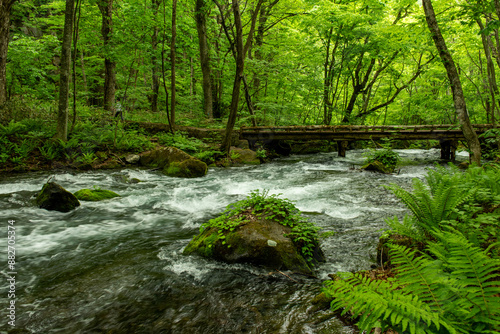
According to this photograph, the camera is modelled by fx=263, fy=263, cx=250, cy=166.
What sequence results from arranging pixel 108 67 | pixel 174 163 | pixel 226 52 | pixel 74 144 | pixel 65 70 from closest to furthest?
pixel 65 70
pixel 74 144
pixel 174 163
pixel 108 67
pixel 226 52

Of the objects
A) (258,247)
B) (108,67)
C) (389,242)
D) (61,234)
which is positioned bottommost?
(61,234)

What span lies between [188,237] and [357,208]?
3.91 metres

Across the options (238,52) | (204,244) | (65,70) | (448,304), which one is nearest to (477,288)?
(448,304)

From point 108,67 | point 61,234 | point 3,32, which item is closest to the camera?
point 61,234

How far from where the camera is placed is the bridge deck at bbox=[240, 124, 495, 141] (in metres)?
13.8

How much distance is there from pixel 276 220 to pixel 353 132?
12.2m

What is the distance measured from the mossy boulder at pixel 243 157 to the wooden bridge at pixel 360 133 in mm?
1973

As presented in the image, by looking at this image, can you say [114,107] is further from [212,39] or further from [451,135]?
[451,135]

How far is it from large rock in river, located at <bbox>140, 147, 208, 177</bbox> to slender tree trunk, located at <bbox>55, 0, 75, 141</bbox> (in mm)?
3079

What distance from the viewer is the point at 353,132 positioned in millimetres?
14625

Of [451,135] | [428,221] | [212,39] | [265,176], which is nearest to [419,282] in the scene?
[428,221]

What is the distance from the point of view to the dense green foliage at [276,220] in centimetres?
374

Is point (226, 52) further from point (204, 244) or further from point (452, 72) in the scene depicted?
point (204, 244)

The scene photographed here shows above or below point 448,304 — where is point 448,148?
above
